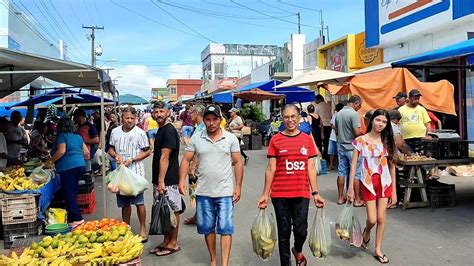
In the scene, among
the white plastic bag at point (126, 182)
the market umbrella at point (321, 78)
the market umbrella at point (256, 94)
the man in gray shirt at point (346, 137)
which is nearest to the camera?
the white plastic bag at point (126, 182)

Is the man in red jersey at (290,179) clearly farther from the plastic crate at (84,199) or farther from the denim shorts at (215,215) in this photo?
the plastic crate at (84,199)

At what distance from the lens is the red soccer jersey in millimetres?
4344

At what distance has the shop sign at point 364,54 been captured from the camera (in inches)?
644

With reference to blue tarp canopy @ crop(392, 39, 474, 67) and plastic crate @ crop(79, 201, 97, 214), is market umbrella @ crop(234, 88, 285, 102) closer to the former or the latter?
blue tarp canopy @ crop(392, 39, 474, 67)

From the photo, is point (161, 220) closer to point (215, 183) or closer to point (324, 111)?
point (215, 183)

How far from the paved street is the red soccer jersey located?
1113 millimetres

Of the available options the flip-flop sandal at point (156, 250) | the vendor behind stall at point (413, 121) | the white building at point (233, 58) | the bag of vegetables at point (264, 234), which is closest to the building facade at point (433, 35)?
the vendor behind stall at point (413, 121)

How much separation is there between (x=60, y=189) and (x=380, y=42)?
487 inches

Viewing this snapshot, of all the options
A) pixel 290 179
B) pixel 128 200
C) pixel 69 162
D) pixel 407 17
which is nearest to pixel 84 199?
pixel 69 162

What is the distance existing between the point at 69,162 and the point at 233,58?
66137 millimetres

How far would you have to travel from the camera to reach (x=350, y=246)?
5465 mm

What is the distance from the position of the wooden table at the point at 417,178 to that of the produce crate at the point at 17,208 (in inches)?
223

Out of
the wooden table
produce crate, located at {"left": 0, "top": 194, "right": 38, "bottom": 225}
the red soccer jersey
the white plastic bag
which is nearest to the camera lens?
the red soccer jersey

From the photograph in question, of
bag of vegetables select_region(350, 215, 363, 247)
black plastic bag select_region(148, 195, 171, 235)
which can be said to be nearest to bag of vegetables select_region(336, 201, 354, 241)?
bag of vegetables select_region(350, 215, 363, 247)
